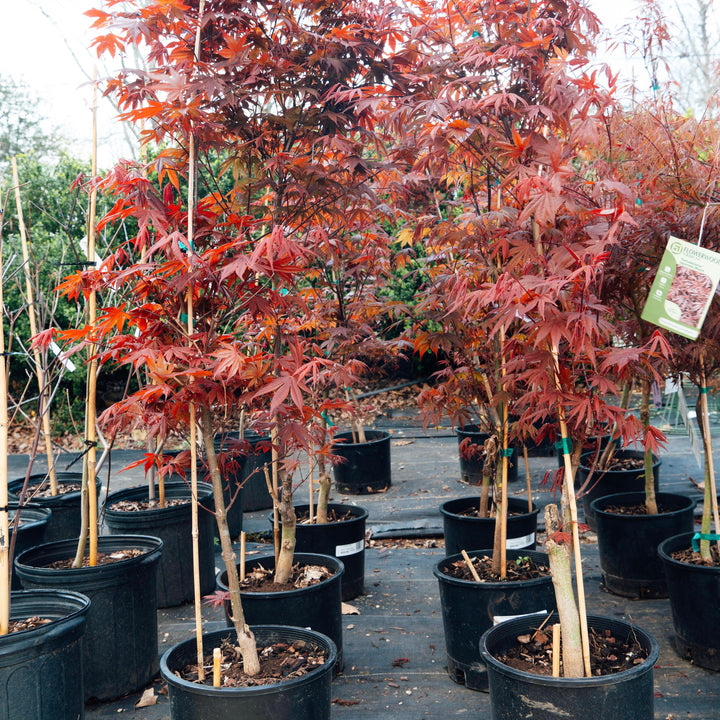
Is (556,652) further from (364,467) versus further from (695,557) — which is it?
(364,467)

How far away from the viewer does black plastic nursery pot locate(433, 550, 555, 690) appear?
8.46ft

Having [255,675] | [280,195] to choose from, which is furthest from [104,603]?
[280,195]

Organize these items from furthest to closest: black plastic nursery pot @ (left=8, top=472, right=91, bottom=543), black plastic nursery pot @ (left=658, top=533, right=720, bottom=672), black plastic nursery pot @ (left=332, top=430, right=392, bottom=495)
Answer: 1. black plastic nursery pot @ (left=332, top=430, right=392, bottom=495)
2. black plastic nursery pot @ (left=8, top=472, right=91, bottom=543)
3. black plastic nursery pot @ (left=658, top=533, right=720, bottom=672)

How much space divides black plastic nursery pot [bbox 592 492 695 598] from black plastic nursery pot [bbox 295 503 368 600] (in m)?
1.33

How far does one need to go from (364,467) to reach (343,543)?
7.50 ft

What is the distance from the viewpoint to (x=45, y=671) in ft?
6.73

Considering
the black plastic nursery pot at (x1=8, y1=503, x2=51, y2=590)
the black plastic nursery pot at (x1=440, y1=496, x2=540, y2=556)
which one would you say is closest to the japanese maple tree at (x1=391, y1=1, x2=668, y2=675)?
the black plastic nursery pot at (x1=440, y1=496, x2=540, y2=556)

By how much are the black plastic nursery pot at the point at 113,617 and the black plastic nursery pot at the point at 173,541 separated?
772 millimetres

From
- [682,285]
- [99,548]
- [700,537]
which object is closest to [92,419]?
[99,548]

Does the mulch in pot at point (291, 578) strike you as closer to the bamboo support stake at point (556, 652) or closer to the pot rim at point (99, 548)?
the pot rim at point (99, 548)

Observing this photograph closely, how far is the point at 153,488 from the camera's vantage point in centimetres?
381

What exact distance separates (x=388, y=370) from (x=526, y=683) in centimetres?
846

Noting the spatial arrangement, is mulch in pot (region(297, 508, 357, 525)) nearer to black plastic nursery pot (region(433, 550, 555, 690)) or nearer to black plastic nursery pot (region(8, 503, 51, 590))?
black plastic nursery pot (region(433, 550, 555, 690))

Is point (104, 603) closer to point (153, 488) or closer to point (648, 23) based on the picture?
point (153, 488)
